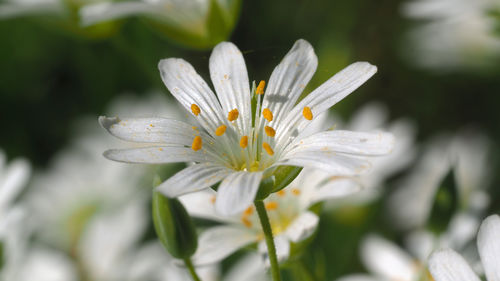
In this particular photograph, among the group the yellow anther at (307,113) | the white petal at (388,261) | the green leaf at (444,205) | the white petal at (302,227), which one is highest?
the yellow anther at (307,113)

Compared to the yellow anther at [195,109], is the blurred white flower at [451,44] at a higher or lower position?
lower

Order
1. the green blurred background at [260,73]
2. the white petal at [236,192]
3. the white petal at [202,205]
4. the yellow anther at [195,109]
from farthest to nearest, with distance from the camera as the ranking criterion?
1. the green blurred background at [260,73]
2. the white petal at [202,205]
3. the yellow anther at [195,109]
4. the white petal at [236,192]

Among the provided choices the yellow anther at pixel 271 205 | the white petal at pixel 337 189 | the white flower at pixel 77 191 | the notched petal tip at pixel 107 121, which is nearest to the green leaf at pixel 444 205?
the white petal at pixel 337 189

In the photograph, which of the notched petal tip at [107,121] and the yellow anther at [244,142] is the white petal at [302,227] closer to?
the yellow anther at [244,142]

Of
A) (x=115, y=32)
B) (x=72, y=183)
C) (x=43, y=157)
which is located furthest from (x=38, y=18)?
(x=43, y=157)

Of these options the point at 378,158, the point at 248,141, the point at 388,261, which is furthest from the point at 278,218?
the point at 378,158
